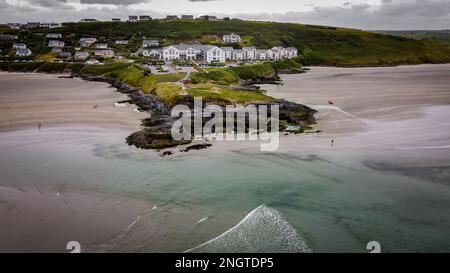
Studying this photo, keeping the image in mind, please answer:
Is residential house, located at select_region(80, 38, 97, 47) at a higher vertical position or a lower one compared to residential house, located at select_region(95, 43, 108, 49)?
higher

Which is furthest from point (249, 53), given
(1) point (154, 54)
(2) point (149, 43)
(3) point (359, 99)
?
(3) point (359, 99)

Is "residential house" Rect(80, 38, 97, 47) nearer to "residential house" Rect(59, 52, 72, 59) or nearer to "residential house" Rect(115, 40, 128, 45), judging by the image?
"residential house" Rect(115, 40, 128, 45)

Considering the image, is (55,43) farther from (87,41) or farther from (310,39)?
(310,39)

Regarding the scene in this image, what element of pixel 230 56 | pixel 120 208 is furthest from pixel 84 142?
pixel 230 56

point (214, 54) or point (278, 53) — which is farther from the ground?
point (278, 53)

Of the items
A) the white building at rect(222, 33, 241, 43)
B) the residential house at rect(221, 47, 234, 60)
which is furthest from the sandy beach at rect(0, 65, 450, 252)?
the white building at rect(222, 33, 241, 43)
